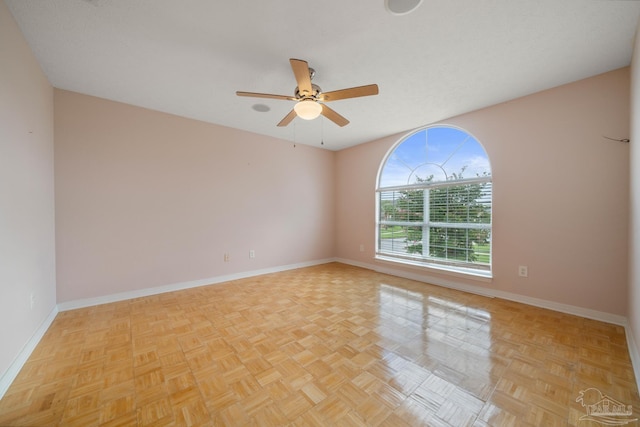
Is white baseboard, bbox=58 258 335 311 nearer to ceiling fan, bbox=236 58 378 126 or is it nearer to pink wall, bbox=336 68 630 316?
ceiling fan, bbox=236 58 378 126

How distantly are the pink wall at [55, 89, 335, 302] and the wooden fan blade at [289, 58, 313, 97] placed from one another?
2261mm

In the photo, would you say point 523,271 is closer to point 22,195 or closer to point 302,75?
point 302,75

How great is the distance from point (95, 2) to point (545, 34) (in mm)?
3283

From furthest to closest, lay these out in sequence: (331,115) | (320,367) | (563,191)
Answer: (563,191) → (331,115) → (320,367)

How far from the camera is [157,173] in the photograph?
10.6 ft

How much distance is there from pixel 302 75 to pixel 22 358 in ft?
9.74

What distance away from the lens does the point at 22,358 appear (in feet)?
5.65

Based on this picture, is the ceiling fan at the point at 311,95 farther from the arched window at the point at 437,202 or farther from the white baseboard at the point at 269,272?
the white baseboard at the point at 269,272

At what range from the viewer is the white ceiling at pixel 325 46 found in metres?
1.64

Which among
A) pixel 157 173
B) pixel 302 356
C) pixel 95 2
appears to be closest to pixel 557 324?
pixel 302 356

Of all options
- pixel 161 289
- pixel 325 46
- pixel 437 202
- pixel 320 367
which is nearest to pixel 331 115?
pixel 325 46

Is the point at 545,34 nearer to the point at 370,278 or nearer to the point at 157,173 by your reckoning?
the point at 370,278

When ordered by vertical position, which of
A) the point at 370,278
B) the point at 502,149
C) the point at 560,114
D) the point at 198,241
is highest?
the point at 560,114

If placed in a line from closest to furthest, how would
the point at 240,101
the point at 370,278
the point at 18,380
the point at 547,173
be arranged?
the point at 18,380 < the point at 547,173 < the point at 240,101 < the point at 370,278
